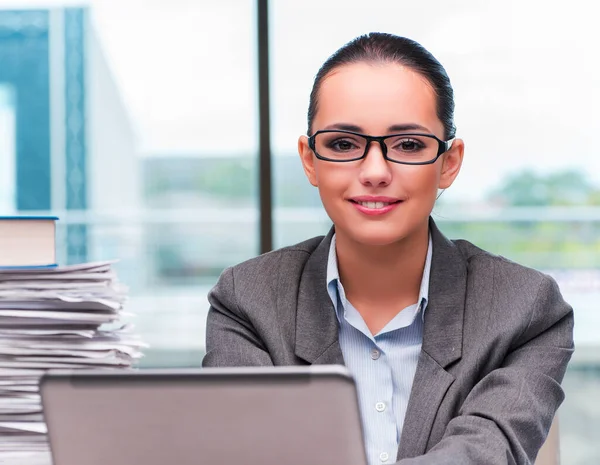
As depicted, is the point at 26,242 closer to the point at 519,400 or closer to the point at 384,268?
the point at 384,268

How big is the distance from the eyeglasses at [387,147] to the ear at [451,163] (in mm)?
76

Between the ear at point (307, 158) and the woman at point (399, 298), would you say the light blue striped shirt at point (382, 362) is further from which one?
the ear at point (307, 158)

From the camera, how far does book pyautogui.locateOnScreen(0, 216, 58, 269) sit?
1.21 meters

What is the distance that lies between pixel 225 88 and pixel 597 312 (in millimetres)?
2028

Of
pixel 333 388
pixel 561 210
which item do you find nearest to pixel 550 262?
pixel 561 210

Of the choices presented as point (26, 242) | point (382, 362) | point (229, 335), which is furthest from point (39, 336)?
point (382, 362)

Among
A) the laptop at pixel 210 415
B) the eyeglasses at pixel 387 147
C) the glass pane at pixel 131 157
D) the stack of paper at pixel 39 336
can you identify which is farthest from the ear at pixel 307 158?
the glass pane at pixel 131 157

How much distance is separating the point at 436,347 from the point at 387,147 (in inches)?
13.0

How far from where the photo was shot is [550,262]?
11.7 feet

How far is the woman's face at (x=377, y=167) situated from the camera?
3.92 feet

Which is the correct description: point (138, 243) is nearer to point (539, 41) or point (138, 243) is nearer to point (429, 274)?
point (539, 41)

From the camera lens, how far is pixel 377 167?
1179 millimetres

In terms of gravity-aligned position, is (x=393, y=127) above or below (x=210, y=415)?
above

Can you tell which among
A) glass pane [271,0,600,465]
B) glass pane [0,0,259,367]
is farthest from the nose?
glass pane [0,0,259,367]
